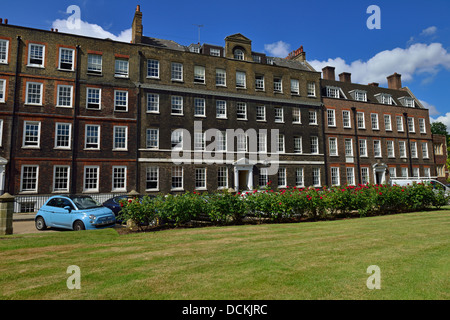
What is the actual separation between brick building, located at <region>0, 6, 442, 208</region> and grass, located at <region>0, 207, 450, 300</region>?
14633 millimetres

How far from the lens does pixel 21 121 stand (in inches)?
896

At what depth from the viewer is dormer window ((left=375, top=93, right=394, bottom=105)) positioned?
39.6 meters

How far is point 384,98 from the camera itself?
131 feet

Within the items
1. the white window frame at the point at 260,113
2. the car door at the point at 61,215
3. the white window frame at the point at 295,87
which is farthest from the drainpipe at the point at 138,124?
the white window frame at the point at 295,87

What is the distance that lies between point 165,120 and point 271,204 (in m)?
16.0

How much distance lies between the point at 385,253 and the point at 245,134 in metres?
22.8

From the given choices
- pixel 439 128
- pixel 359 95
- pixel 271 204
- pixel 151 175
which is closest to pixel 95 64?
pixel 151 175

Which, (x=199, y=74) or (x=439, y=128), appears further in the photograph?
(x=439, y=128)

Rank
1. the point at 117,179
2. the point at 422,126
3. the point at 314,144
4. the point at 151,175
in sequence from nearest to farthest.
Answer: the point at 117,179
the point at 151,175
the point at 314,144
the point at 422,126

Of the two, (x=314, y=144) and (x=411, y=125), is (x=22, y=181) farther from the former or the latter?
(x=411, y=125)

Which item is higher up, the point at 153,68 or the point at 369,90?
the point at 369,90
